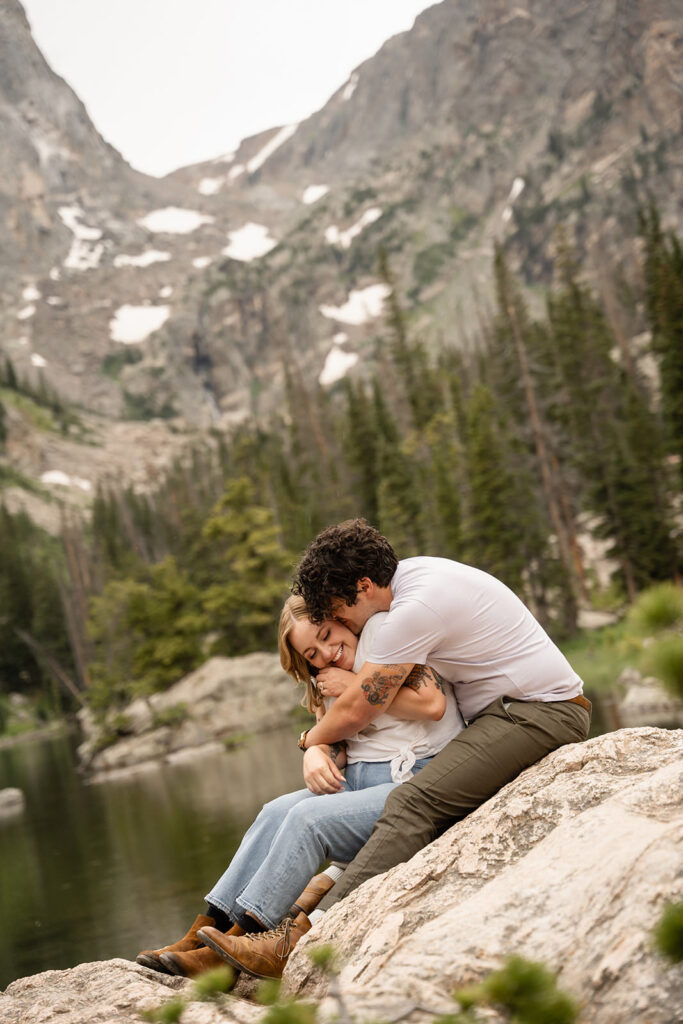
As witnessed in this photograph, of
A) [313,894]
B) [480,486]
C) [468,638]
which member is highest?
[480,486]

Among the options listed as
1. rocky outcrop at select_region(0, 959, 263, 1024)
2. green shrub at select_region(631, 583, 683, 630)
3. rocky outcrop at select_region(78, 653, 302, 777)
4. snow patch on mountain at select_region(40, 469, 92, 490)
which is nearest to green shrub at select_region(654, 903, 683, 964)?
green shrub at select_region(631, 583, 683, 630)

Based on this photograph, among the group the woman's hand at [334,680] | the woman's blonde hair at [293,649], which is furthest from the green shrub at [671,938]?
the woman's blonde hair at [293,649]

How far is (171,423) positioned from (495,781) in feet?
525

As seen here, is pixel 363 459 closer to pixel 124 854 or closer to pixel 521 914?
pixel 124 854

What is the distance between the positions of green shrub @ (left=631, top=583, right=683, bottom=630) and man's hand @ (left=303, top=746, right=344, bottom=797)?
7.71ft

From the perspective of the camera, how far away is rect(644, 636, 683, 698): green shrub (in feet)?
9.06

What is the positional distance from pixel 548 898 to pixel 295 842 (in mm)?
1520

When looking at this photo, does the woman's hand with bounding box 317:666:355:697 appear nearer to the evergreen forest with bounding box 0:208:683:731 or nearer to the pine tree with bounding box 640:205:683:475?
the evergreen forest with bounding box 0:208:683:731

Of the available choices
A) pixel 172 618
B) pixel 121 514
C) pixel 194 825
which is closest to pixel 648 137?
pixel 121 514

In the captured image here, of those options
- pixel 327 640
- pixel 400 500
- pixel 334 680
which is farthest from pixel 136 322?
pixel 334 680

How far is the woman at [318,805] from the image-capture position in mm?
4430

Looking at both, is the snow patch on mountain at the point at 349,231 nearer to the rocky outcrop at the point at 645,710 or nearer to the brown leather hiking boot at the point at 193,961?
the rocky outcrop at the point at 645,710

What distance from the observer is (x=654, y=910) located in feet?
9.56

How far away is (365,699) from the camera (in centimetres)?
443
